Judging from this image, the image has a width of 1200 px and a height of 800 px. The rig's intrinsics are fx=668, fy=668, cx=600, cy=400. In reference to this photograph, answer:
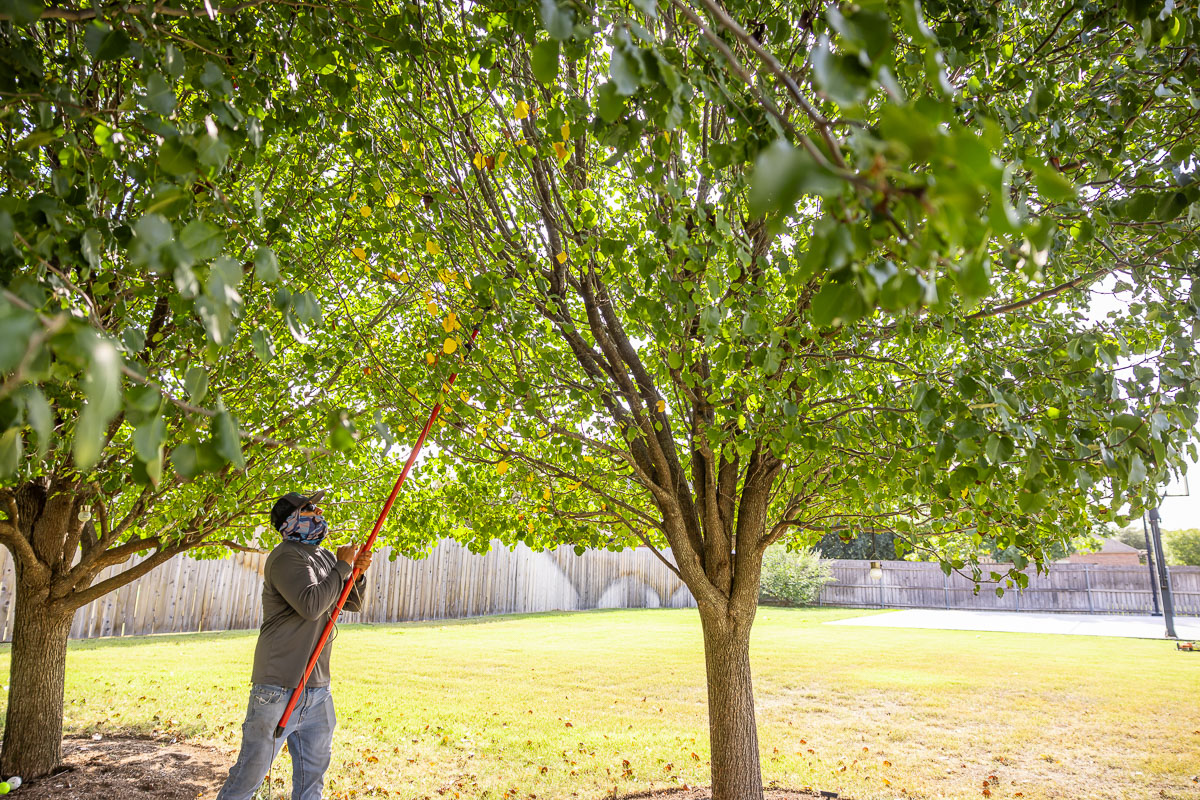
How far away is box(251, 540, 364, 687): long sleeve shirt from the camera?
11.5 feet

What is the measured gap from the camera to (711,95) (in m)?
1.50

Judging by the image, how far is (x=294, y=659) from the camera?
353 centimetres

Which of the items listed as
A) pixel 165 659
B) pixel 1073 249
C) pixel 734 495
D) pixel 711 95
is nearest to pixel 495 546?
pixel 165 659

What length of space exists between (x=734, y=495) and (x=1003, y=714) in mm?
5907

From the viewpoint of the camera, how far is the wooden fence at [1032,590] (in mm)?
21703

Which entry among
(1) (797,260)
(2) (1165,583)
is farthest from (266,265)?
(2) (1165,583)

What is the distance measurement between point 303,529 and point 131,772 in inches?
113

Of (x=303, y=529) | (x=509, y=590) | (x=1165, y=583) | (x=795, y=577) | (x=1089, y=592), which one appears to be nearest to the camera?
(x=303, y=529)

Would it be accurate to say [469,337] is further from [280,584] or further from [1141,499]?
[1141,499]

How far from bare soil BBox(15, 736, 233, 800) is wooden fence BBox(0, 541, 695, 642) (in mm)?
3709

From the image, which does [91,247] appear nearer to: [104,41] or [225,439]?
[104,41]

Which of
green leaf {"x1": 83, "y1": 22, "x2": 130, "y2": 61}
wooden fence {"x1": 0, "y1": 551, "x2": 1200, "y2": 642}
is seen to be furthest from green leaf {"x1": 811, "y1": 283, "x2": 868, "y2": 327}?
wooden fence {"x1": 0, "y1": 551, "x2": 1200, "y2": 642}

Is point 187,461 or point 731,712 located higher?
point 187,461

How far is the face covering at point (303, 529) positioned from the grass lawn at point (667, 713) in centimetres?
219
